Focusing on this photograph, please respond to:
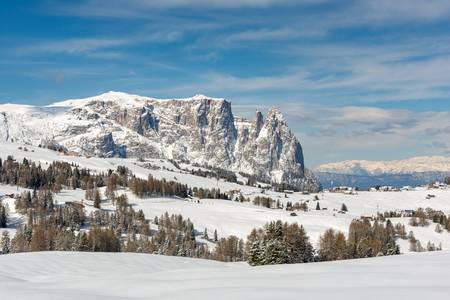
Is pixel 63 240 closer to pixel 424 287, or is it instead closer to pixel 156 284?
pixel 156 284

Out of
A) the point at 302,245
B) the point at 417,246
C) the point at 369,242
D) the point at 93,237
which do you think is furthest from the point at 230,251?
the point at 417,246

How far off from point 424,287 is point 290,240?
103 metres

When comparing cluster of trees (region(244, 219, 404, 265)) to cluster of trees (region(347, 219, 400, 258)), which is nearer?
cluster of trees (region(244, 219, 404, 265))

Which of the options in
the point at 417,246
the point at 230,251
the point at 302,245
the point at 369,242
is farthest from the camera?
the point at 417,246

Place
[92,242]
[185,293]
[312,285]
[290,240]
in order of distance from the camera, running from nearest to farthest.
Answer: [185,293] → [312,285] → [290,240] → [92,242]

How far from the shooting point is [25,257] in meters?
51.2

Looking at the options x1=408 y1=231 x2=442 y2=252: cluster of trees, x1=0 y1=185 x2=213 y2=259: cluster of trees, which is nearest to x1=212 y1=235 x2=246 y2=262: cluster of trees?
x1=0 y1=185 x2=213 y2=259: cluster of trees

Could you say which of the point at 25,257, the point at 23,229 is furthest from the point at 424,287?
the point at 23,229

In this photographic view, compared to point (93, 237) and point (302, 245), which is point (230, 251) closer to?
point (302, 245)

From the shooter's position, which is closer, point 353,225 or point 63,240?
point 63,240

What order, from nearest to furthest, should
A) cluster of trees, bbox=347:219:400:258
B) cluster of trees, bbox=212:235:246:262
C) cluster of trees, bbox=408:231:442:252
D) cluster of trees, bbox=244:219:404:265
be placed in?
cluster of trees, bbox=244:219:404:265 < cluster of trees, bbox=347:219:400:258 < cluster of trees, bbox=212:235:246:262 < cluster of trees, bbox=408:231:442:252

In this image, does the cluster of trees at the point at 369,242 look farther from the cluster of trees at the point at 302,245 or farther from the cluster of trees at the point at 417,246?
the cluster of trees at the point at 417,246

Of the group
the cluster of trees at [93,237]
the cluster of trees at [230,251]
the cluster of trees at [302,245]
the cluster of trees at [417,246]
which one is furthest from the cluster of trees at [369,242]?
the cluster of trees at [93,237]

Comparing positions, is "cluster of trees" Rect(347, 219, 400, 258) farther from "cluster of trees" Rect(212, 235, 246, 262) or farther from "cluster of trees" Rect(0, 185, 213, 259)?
"cluster of trees" Rect(0, 185, 213, 259)
